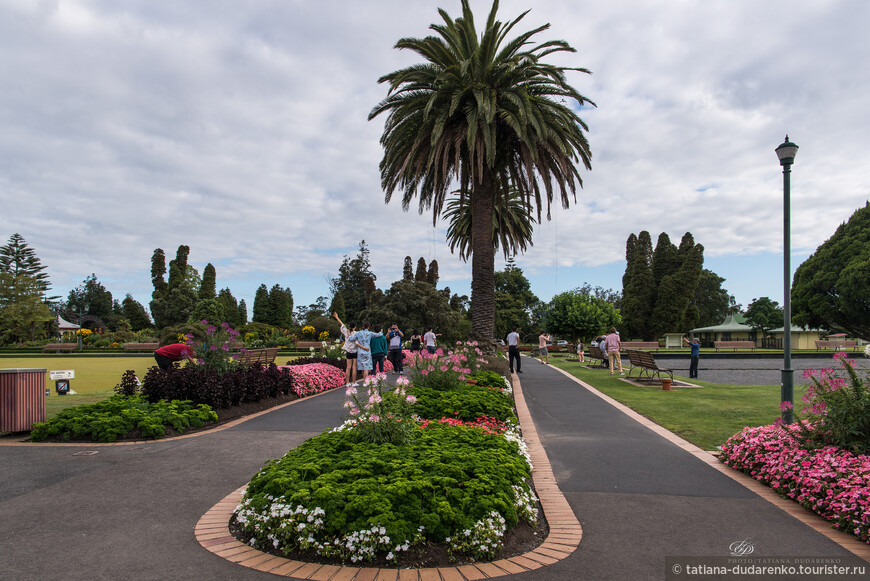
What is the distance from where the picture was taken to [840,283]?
40.0 meters

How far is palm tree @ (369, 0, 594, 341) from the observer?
13.3 meters

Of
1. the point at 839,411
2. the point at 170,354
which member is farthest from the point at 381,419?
the point at 170,354

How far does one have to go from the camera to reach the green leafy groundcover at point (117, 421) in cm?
681

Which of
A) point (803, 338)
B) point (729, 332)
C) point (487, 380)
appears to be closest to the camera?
point (487, 380)

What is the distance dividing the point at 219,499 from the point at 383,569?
2.05 m

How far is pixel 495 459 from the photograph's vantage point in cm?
440

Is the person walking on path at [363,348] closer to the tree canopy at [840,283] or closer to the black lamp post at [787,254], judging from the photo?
the black lamp post at [787,254]

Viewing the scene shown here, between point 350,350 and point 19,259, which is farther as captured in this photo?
point 19,259

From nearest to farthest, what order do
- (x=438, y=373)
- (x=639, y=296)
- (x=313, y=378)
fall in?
(x=438, y=373)
(x=313, y=378)
(x=639, y=296)

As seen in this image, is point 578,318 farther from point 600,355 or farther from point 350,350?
point 350,350

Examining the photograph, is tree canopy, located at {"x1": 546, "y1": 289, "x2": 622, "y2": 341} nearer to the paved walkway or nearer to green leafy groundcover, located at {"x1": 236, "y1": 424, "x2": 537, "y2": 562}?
the paved walkway

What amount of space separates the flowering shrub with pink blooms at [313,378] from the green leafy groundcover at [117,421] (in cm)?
394

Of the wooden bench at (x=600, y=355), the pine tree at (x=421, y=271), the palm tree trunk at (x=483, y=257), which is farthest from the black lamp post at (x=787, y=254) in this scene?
the pine tree at (x=421, y=271)

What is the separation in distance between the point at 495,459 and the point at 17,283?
61.0 metres
